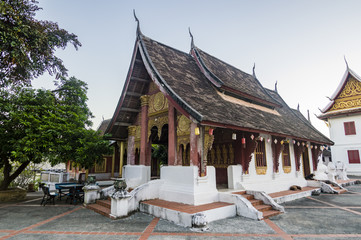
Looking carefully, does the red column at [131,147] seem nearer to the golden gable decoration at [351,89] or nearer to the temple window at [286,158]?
the temple window at [286,158]

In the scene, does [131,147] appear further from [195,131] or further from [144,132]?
[195,131]

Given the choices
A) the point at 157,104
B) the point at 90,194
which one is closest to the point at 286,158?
the point at 157,104

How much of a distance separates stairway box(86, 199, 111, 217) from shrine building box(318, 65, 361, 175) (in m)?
23.2

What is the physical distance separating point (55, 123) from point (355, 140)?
84.5ft

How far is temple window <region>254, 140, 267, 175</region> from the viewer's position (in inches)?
A: 361

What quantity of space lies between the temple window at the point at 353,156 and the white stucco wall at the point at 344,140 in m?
0.25

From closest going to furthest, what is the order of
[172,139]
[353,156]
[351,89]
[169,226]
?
[169,226]
[172,139]
[353,156]
[351,89]

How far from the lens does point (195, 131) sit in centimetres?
648

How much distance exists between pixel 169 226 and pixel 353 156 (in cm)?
2326

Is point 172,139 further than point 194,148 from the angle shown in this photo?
Yes

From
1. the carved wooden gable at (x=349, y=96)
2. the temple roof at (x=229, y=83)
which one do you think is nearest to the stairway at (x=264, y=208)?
the temple roof at (x=229, y=83)

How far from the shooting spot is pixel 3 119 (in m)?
8.83

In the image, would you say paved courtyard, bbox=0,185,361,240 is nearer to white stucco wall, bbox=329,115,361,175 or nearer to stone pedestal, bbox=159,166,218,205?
stone pedestal, bbox=159,166,218,205

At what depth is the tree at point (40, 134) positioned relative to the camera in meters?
8.47
